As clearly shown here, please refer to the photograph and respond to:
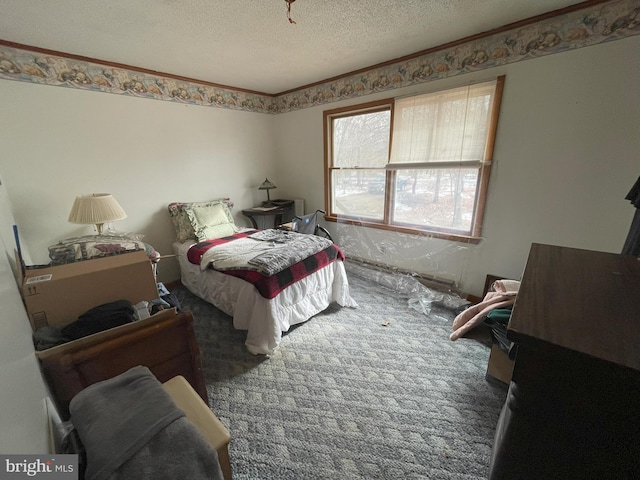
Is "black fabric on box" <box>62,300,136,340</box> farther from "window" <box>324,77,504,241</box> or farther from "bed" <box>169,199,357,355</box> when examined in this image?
"window" <box>324,77,504,241</box>

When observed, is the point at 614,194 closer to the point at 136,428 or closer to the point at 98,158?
the point at 136,428

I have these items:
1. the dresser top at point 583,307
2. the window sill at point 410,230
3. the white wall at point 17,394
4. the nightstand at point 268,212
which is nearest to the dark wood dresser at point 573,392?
the dresser top at point 583,307

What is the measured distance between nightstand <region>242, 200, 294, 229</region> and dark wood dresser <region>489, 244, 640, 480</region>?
10.3 ft

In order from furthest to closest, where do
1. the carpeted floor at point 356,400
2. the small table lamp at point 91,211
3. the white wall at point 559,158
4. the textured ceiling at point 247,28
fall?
the small table lamp at point 91,211, the white wall at point 559,158, the textured ceiling at point 247,28, the carpeted floor at point 356,400

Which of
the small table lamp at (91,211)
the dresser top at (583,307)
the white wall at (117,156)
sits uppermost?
the white wall at (117,156)

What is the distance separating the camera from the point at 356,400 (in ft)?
4.99

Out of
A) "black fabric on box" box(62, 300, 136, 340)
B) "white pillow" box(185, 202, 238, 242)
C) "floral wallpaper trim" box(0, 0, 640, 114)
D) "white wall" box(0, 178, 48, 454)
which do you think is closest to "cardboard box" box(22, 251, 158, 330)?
"black fabric on box" box(62, 300, 136, 340)

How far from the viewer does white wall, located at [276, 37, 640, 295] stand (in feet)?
5.54

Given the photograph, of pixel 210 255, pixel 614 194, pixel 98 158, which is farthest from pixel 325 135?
pixel 614 194

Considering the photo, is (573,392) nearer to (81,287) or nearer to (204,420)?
(204,420)

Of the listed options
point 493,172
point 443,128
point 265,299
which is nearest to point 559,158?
point 493,172

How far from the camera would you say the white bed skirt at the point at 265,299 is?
1.86 metres

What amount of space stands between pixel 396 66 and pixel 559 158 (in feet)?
5.56

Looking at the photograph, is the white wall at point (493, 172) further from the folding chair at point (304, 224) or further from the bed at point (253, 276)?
the folding chair at point (304, 224)
